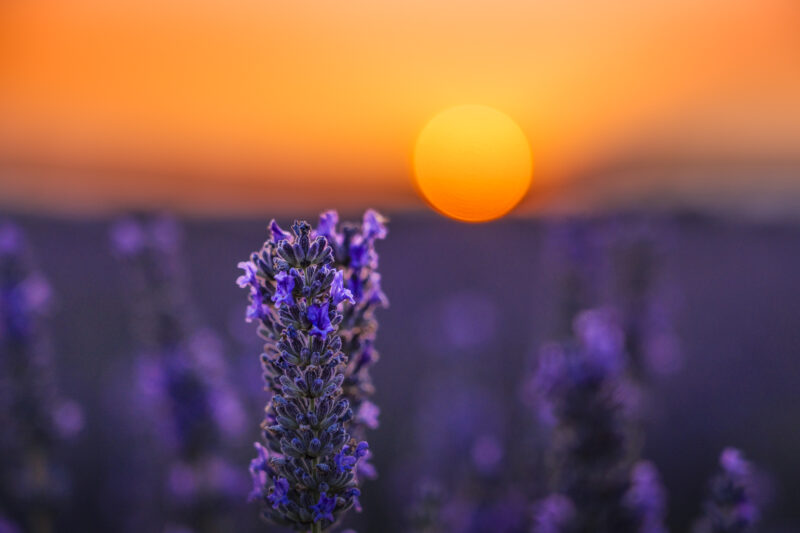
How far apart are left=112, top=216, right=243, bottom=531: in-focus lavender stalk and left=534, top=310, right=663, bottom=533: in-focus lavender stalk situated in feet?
6.96

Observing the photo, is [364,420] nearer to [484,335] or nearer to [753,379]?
[484,335]

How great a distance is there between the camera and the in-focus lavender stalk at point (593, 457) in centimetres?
337

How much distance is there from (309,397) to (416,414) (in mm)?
8041

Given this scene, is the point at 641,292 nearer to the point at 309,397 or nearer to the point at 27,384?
the point at 309,397

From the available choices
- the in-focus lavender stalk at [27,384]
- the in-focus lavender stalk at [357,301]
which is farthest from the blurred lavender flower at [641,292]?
the in-focus lavender stalk at [27,384]

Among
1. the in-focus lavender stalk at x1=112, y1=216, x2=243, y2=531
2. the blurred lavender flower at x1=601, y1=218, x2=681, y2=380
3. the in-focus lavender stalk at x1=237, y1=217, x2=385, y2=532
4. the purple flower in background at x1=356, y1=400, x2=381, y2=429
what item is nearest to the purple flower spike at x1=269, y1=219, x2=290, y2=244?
the in-focus lavender stalk at x1=237, y1=217, x2=385, y2=532

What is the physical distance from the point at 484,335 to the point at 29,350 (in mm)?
5379

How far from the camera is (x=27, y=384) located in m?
4.15

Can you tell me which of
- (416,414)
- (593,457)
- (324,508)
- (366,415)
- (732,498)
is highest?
(366,415)

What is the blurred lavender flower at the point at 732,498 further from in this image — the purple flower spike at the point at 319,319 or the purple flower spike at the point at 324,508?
the purple flower spike at the point at 319,319

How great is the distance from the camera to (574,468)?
339 centimetres

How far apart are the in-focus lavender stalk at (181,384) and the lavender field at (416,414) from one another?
1 cm

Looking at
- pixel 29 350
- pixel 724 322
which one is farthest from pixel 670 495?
pixel 724 322

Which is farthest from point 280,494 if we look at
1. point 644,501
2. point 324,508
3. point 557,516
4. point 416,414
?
point 416,414
